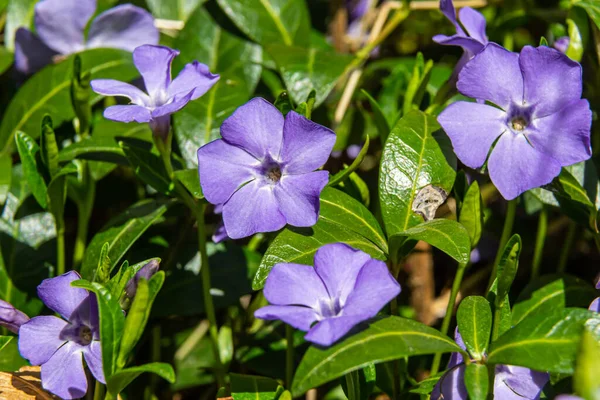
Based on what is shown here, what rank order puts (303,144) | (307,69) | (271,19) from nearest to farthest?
(303,144), (307,69), (271,19)

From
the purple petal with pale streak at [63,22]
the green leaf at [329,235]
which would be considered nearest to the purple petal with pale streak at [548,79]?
the green leaf at [329,235]

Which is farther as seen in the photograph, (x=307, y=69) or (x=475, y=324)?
(x=307, y=69)

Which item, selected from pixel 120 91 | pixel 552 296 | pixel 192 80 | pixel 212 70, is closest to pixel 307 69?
pixel 212 70

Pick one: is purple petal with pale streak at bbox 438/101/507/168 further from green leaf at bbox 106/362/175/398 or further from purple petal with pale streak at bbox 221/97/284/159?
green leaf at bbox 106/362/175/398

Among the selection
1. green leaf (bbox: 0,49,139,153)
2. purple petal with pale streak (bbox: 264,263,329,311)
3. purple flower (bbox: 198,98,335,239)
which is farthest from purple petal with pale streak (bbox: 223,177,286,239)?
green leaf (bbox: 0,49,139,153)

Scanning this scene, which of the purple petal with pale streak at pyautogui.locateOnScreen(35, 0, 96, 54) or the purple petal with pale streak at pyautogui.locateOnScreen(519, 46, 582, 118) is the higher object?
the purple petal with pale streak at pyautogui.locateOnScreen(519, 46, 582, 118)

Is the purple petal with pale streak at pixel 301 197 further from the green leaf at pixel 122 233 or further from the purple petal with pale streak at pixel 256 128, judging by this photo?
the green leaf at pixel 122 233

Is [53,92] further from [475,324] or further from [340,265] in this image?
[475,324]
